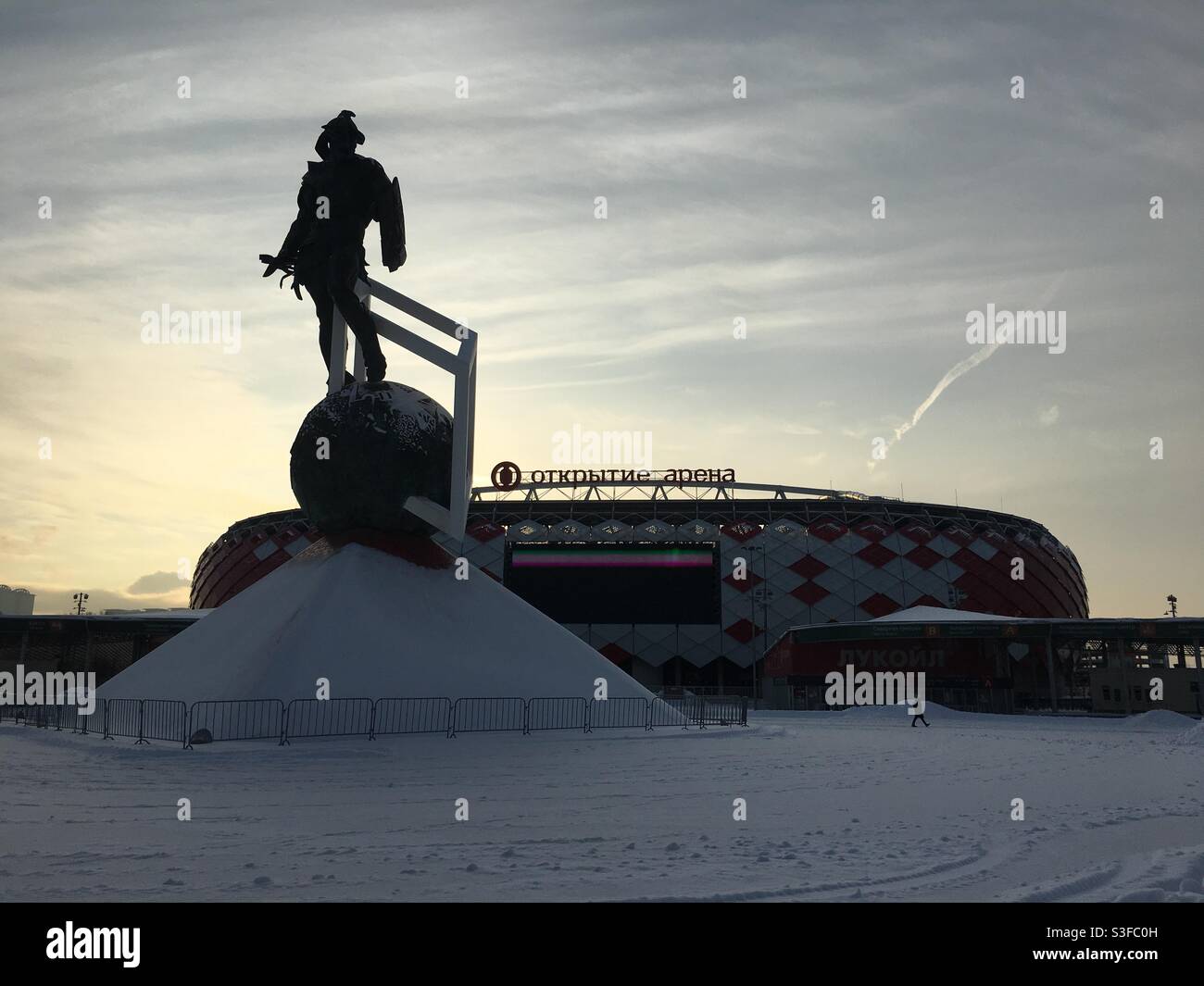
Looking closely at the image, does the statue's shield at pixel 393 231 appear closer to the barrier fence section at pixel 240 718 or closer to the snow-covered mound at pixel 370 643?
the snow-covered mound at pixel 370 643

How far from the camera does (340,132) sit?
90.1 feet

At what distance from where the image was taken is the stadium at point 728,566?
6888cm

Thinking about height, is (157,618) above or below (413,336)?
below

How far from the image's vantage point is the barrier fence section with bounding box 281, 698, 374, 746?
22094 mm

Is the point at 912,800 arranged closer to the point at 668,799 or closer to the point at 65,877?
the point at 668,799

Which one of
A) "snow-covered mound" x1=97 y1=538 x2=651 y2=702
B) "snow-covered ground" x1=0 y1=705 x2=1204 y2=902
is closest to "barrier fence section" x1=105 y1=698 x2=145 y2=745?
"snow-covered mound" x1=97 y1=538 x2=651 y2=702

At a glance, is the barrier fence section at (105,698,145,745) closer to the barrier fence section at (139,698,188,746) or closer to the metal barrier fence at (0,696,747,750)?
the metal barrier fence at (0,696,747,750)

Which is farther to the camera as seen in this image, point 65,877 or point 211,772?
point 211,772

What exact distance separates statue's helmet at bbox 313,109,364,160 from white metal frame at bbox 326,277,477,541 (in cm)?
379

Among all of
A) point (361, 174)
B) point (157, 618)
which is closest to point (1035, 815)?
point (361, 174)

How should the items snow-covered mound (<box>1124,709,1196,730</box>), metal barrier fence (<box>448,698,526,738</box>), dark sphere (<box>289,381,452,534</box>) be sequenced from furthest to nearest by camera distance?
snow-covered mound (<box>1124,709,1196,730</box>)
dark sphere (<box>289,381,452,534</box>)
metal barrier fence (<box>448,698,526,738</box>)

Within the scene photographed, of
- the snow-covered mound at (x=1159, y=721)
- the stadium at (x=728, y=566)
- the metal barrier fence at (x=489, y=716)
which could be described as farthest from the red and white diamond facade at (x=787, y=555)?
the metal barrier fence at (x=489, y=716)

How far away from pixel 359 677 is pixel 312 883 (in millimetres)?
16786

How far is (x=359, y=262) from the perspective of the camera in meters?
28.5
